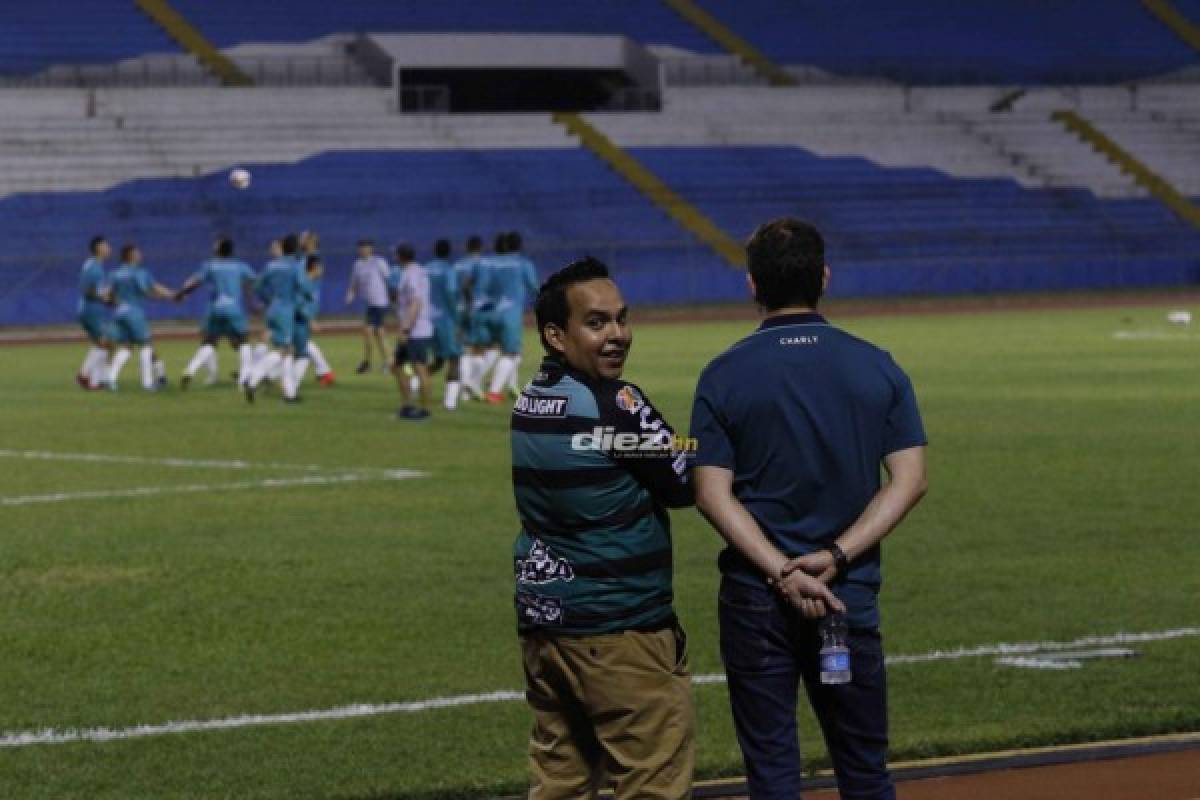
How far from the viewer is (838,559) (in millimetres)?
6574

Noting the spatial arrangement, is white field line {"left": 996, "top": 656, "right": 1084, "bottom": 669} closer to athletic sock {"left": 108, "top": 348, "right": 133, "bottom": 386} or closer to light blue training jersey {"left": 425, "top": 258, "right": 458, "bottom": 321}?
light blue training jersey {"left": 425, "top": 258, "right": 458, "bottom": 321}

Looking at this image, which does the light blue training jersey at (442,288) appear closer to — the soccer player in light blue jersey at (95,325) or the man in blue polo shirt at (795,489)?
the soccer player in light blue jersey at (95,325)

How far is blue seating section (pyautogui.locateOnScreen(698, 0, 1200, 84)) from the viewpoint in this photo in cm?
7206

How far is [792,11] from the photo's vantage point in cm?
7325

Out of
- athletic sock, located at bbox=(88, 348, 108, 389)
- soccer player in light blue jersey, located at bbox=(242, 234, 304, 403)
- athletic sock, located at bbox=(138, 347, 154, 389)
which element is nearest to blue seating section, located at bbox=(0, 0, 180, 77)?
athletic sock, located at bbox=(88, 348, 108, 389)

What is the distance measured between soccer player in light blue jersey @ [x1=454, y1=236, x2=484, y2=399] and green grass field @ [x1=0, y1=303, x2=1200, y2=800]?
336 centimetres

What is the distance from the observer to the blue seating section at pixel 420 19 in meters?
65.5

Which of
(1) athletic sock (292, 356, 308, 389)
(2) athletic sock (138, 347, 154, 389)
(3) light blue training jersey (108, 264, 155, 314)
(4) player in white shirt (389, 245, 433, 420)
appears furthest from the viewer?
(3) light blue training jersey (108, 264, 155, 314)

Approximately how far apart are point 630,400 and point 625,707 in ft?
2.60

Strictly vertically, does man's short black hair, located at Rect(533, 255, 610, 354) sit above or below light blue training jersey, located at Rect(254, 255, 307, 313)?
above

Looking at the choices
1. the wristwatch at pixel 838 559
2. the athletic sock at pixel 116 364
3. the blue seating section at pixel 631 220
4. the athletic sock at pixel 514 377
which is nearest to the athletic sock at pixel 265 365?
the athletic sock at pixel 116 364

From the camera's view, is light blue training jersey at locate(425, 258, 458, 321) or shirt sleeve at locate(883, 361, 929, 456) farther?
light blue training jersey at locate(425, 258, 458, 321)

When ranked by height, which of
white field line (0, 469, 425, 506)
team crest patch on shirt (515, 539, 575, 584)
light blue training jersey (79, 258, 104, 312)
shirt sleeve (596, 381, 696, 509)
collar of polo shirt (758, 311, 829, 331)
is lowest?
white field line (0, 469, 425, 506)

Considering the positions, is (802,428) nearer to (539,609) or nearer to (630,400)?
(630,400)
